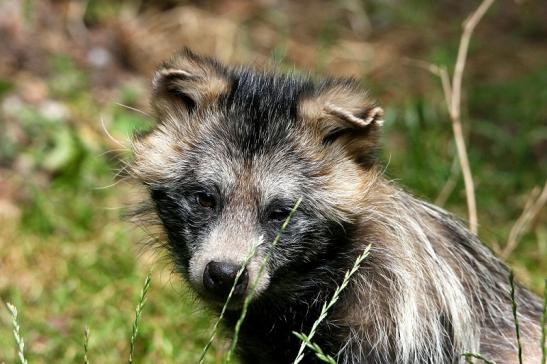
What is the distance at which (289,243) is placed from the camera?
4137 mm

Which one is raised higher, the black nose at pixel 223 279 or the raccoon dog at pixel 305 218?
the raccoon dog at pixel 305 218

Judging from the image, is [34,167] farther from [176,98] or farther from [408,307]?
[408,307]

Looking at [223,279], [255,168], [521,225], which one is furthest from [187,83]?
[521,225]

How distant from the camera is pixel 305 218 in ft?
13.7

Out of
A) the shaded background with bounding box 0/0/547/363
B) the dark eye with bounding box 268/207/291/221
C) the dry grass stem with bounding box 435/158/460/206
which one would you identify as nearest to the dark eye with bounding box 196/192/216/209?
the dark eye with bounding box 268/207/291/221

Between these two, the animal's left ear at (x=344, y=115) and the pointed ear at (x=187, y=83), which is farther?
the pointed ear at (x=187, y=83)

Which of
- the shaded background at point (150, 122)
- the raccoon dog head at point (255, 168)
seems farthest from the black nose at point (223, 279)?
the shaded background at point (150, 122)

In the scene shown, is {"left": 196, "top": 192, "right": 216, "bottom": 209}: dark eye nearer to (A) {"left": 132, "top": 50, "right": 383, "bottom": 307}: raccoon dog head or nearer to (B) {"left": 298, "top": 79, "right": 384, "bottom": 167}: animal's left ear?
(A) {"left": 132, "top": 50, "right": 383, "bottom": 307}: raccoon dog head

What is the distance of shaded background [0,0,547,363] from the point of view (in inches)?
239

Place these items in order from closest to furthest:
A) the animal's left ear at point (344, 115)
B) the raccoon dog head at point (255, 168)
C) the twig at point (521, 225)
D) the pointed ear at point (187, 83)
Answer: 1. the raccoon dog head at point (255, 168)
2. the animal's left ear at point (344, 115)
3. the pointed ear at point (187, 83)
4. the twig at point (521, 225)

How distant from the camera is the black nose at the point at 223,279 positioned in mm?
3857

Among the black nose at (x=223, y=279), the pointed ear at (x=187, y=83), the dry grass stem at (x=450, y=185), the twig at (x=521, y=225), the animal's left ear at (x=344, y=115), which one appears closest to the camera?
the black nose at (x=223, y=279)

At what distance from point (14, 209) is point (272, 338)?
11.3ft

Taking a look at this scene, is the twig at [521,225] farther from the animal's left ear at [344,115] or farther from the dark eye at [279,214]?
the dark eye at [279,214]
